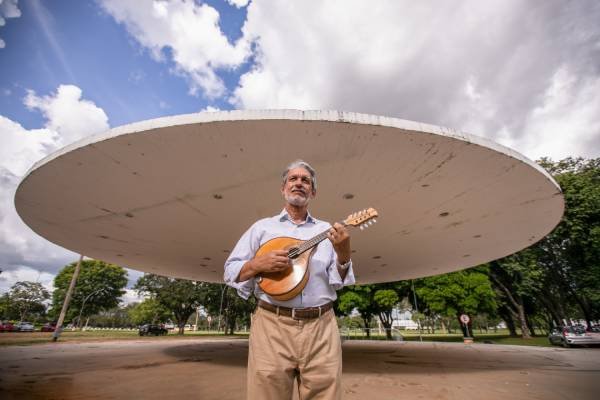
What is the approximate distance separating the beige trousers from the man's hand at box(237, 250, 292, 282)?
288mm

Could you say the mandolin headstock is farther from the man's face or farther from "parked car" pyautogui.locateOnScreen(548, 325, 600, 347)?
"parked car" pyautogui.locateOnScreen(548, 325, 600, 347)

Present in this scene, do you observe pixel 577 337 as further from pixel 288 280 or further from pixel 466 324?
pixel 288 280

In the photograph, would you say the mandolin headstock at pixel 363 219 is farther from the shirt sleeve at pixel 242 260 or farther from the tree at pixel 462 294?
the tree at pixel 462 294

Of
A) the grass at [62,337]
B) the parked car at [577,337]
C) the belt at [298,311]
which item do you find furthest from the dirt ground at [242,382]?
the grass at [62,337]

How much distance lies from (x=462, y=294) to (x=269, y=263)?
24.9 metres

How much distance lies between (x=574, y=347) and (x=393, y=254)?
45.3 feet

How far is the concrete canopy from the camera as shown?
3820 millimetres

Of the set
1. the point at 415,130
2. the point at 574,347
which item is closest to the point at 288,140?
the point at 415,130

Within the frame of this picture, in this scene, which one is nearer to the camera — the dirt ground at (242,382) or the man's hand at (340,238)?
the man's hand at (340,238)

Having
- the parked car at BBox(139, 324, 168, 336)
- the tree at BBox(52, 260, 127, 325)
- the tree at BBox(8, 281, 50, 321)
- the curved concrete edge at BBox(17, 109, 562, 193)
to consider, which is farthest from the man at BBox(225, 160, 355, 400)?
the tree at BBox(8, 281, 50, 321)

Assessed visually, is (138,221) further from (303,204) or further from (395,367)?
(395,367)

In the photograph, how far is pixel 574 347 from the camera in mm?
15344

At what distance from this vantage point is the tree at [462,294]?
21.9m

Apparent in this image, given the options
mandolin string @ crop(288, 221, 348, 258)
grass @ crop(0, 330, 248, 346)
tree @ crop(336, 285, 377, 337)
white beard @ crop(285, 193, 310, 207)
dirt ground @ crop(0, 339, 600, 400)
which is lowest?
dirt ground @ crop(0, 339, 600, 400)
